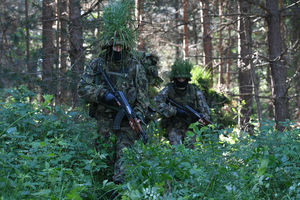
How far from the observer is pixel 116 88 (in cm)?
598

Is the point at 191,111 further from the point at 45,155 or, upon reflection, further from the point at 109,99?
the point at 45,155

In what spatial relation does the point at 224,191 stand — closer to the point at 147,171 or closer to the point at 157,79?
the point at 147,171

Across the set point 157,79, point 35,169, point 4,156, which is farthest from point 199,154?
point 157,79

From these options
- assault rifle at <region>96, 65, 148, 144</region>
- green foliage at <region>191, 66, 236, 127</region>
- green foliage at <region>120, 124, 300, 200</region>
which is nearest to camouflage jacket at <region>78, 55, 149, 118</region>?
assault rifle at <region>96, 65, 148, 144</region>

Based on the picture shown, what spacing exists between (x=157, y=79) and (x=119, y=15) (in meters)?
1.53


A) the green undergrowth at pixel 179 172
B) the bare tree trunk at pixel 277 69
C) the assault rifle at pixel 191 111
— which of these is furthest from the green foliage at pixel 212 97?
the green undergrowth at pixel 179 172

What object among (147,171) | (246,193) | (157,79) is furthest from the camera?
(157,79)

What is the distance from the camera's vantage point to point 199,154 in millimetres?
4309

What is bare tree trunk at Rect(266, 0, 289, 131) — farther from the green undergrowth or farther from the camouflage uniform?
the green undergrowth

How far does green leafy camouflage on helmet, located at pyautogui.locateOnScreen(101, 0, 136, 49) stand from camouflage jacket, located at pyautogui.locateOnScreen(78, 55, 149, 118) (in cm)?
31

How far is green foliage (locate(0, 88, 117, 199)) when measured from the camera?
3648mm

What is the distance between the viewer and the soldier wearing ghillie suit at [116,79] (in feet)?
19.1

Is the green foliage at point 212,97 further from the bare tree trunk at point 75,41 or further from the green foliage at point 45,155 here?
the green foliage at point 45,155

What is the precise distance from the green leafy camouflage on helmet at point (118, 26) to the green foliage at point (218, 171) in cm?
185
